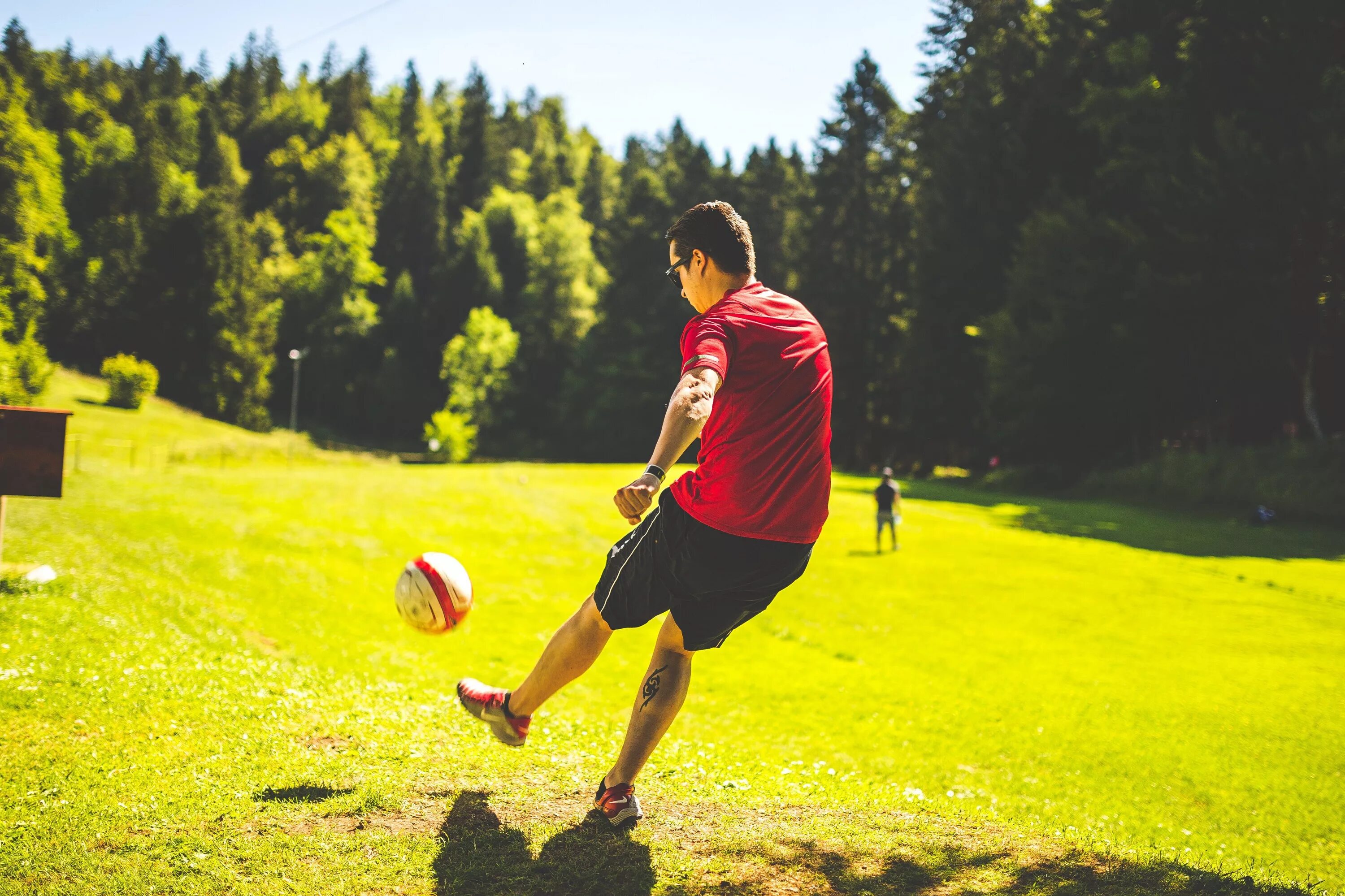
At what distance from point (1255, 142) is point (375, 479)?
36604 millimetres

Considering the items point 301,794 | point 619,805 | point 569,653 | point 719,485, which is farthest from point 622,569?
point 301,794

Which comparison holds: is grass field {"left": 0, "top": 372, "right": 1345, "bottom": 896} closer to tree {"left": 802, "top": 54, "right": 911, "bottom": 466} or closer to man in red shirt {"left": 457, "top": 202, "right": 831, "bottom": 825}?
man in red shirt {"left": 457, "top": 202, "right": 831, "bottom": 825}

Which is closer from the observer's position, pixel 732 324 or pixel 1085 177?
pixel 732 324

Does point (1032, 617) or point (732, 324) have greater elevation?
point (732, 324)

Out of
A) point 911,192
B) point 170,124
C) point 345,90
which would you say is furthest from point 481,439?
point 345,90

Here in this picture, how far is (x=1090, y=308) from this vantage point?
134ft

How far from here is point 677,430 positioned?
3260mm

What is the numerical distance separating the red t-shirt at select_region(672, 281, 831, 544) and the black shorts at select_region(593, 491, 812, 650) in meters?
0.09

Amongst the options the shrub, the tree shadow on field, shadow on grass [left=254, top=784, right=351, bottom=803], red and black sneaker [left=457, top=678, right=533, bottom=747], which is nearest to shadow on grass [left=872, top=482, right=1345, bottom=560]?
the tree shadow on field

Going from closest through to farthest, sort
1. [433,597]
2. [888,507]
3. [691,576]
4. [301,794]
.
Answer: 1. [691,576]
2. [301,794]
3. [433,597]
4. [888,507]

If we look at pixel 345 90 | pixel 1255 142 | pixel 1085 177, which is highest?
pixel 345 90

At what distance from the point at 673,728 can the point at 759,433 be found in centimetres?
471

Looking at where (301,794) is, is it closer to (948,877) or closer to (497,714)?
(497,714)

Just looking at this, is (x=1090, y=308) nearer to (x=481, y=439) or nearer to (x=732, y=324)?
(x=732, y=324)
